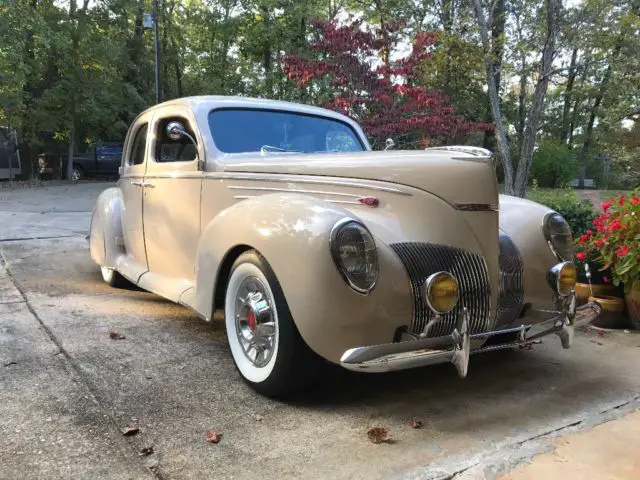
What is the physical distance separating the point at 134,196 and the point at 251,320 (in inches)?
88.9

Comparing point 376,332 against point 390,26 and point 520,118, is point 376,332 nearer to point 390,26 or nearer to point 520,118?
point 390,26

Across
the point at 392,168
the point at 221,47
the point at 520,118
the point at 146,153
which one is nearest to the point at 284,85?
the point at 221,47

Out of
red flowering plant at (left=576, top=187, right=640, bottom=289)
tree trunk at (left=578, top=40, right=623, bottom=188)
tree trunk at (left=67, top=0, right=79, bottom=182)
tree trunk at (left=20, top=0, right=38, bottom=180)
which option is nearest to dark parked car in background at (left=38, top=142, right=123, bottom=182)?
tree trunk at (left=20, top=0, right=38, bottom=180)

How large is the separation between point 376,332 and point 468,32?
807cm

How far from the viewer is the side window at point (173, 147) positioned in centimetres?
Result: 396

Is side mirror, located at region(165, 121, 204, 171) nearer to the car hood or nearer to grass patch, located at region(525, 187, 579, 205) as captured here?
the car hood

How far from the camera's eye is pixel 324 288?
2.41 m

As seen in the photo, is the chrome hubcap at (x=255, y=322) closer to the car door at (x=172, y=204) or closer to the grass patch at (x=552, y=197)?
the car door at (x=172, y=204)

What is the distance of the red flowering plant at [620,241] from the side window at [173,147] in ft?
10.3

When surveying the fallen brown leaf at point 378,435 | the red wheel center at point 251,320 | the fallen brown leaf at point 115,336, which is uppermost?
the red wheel center at point 251,320

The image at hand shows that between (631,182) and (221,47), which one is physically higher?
(221,47)

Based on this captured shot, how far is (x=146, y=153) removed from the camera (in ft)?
15.0

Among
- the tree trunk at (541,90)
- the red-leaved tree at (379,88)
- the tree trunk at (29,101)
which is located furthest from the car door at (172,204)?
the tree trunk at (29,101)

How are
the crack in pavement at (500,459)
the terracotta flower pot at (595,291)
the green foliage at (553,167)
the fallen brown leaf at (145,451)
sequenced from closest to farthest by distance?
the crack in pavement at (500,459), the fallen brown leaf at (145,451), the terracotta flower pot at (595,291), the green foliage at (553,167)
